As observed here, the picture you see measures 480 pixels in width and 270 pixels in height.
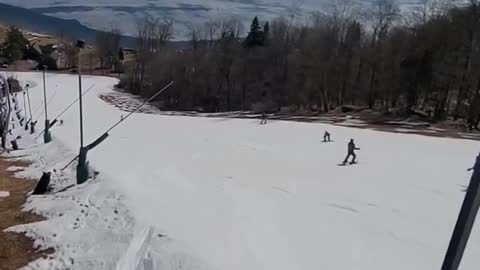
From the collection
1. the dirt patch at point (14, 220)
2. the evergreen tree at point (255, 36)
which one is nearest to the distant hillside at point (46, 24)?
the evergreen tree at point (255, 36)

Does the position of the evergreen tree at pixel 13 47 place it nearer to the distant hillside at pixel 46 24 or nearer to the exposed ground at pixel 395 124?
the distant hillside at pixel 46 24

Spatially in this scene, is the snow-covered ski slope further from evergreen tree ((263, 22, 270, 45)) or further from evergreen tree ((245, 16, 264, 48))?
evergreen tree ((245, 16, 264, 48))

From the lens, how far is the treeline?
1655 inches

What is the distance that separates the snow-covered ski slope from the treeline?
21.3 meters

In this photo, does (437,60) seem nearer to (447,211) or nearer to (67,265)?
(447,211)

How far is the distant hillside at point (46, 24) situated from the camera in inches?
4080

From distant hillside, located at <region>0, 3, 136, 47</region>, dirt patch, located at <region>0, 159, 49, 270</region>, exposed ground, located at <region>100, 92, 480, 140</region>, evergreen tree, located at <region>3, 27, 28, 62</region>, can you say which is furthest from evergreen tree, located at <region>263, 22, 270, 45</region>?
dirt patch, located at <region>0, 159, 49, 270</region>

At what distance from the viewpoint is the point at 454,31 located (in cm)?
4312

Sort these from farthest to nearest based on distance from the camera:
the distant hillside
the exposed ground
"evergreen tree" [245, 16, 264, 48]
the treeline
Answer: the distant hillside → "evergreen tree" [245, 16, 264, 48] → the treeline → the exposed ground

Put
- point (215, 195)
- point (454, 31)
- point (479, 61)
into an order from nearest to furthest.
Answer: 1. point (215, 195)
2. point (479, 61)
3. point (454, 31)

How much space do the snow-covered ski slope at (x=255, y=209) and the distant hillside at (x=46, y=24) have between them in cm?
8429

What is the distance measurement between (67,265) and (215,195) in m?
5.05

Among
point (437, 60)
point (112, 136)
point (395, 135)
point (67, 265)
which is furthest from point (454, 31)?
point (67, 265)

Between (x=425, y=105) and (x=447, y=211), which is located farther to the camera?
(x=425, y=105)
